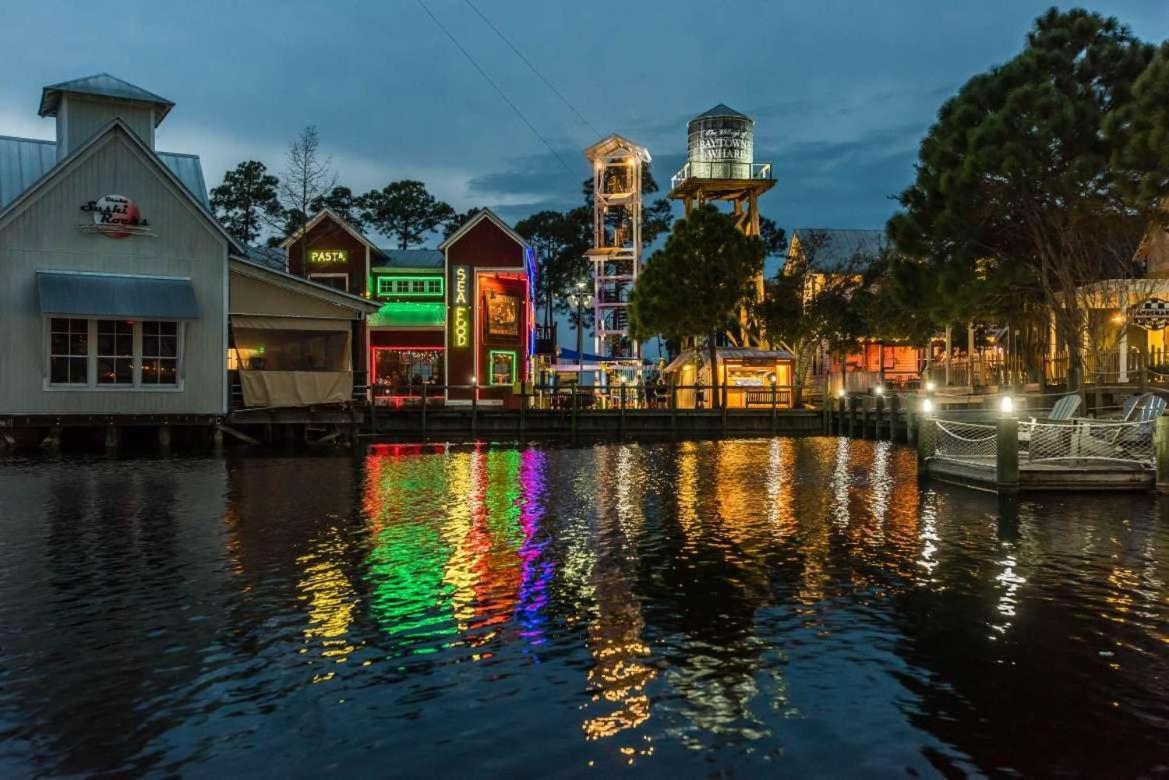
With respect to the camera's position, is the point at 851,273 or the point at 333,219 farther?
the point at 851,273

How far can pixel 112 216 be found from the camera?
3017 cm

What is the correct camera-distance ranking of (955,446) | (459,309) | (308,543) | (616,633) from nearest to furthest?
(616,633), (308,543), (955,446), (459,309)

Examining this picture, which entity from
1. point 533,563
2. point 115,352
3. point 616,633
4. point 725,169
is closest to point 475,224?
point 725,169

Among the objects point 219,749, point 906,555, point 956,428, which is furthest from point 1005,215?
point 219,749

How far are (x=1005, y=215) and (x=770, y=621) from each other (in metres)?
25.6

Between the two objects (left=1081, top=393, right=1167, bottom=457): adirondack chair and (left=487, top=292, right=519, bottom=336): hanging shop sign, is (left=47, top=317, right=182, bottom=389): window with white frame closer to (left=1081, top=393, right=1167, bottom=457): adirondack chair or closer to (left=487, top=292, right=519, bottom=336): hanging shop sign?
(left=487, top=292, right=519, bottom=336): hanging shop sign

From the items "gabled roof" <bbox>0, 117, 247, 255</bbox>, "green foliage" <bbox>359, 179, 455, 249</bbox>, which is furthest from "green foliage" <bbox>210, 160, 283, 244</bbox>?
"gabled roof" <bbox>0, 117, 247, 255</bbox>

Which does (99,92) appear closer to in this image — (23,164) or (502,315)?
(23,164)

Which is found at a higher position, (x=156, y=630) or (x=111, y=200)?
(x=111, y=200)

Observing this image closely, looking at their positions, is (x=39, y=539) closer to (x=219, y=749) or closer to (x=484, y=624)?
(x=484, y=624)

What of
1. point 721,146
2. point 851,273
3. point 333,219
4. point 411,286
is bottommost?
point 411,286

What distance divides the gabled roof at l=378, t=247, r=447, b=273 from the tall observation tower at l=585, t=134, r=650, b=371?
1758cm

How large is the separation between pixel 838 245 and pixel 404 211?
34.0 m

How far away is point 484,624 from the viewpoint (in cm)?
946
